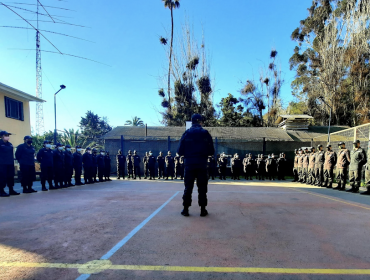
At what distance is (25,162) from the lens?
25.0 ft

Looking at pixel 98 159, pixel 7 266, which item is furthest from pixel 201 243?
pixel 98 159

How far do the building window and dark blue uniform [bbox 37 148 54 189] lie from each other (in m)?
7.97

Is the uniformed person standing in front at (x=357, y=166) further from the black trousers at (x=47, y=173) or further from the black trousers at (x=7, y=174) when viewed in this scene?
the black trousers at (x=7, y=174)

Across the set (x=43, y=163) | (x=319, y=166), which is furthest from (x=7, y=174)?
(x=319, y=166)

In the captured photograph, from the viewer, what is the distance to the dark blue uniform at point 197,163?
4.41m

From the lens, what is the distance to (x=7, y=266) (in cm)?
236

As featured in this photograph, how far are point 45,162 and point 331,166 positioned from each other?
1192cm

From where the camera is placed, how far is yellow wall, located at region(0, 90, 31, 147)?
13.3m

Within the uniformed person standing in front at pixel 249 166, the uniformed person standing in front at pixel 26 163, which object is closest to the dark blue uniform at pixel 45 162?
the uniformed person standing in front at pixel 26 163

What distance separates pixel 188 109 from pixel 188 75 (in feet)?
20.1

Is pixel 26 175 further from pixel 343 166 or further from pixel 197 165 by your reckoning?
pixel 343 166

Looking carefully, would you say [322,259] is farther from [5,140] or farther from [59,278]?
[5,140]

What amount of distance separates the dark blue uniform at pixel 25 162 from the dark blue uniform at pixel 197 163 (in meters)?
6.30

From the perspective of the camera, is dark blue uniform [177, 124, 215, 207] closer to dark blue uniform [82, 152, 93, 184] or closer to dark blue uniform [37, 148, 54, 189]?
dark blue uniform [37, 148, 54, 189]
